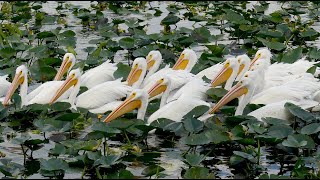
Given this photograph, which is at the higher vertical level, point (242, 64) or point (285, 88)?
point (285, 88)

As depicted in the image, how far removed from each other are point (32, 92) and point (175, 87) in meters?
1.76

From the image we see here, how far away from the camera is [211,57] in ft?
36.0

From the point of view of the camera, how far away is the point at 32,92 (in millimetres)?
9812

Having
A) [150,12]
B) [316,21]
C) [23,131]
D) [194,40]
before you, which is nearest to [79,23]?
[150,12]

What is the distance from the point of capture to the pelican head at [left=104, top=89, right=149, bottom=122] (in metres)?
8.63

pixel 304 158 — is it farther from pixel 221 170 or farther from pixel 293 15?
pixel 293 15

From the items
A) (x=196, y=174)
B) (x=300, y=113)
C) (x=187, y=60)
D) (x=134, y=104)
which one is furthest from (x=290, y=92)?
(x=196, y=174)

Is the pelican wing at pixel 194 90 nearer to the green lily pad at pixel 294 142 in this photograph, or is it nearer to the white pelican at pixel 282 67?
the white pelican at pixel 282 67

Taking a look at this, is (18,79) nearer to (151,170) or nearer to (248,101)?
(248,101)

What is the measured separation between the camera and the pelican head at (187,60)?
1052 cm

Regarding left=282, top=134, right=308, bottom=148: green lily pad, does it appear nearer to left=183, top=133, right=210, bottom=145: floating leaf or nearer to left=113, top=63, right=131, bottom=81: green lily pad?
left=183, top=133, right=210, bottom=145: floating leaf

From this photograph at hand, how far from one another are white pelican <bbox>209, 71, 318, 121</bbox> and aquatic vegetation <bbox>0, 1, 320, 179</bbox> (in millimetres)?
102

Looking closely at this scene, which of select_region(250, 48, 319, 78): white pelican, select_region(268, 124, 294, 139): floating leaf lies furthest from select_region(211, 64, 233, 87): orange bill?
select_region(268, 124, 294, 139): floating leaf

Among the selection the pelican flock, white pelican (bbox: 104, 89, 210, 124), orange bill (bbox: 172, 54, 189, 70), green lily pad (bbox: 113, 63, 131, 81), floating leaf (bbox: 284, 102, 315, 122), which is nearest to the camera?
floating leaf (bbox: 284, 102, 315, 122)
